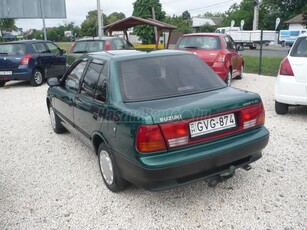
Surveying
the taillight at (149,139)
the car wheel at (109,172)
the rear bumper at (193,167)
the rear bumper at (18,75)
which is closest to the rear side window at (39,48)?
the rear bumper at (18,75)

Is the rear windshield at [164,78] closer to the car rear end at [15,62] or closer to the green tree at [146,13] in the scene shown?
the car rear end at [15,62]

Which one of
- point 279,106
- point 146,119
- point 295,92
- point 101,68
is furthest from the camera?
point 279,106

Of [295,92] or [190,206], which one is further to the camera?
[295,92]

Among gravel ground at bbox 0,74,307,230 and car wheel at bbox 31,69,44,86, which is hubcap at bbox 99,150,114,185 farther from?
car wheel at bbox 31,69,44,86

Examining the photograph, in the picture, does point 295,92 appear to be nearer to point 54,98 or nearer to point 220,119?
point 220,119

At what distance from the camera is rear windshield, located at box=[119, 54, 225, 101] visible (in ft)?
10.3

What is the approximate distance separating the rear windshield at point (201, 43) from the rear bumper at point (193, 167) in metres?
5.94

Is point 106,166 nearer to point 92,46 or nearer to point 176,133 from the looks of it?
point 176,133

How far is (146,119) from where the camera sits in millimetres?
2641

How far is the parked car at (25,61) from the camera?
10750mm

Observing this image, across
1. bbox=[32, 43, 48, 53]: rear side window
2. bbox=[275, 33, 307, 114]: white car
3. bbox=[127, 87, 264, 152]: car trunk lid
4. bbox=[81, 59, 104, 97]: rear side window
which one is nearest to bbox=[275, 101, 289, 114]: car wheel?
bbox=[275, 33, 307, 114]: white car

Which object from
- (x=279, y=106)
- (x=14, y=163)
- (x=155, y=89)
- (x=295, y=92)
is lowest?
(x=14, y=163)

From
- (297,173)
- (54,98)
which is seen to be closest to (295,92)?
(297,173)

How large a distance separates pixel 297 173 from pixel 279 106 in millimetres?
2680
